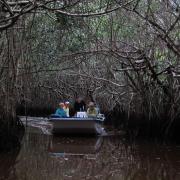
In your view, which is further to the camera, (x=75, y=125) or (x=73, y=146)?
(x=75, y=125)

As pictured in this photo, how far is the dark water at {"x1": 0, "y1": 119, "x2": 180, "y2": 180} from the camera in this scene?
7992 millimetres

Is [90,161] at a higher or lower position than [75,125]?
lower

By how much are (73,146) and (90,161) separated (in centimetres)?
258

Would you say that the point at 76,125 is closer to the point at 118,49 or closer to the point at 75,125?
Answer: the point at 75,125

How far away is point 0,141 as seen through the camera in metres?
10.4

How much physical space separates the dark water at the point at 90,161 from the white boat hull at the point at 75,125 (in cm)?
83

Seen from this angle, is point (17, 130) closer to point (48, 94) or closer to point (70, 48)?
point (70, 48)

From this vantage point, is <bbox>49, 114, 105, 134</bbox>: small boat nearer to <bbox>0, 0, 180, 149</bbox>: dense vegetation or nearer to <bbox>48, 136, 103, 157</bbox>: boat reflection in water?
<bbox>48, 136, 103, 157</bbox>: boat reflection in water

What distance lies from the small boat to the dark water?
838mm

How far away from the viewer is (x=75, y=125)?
14.6 metres

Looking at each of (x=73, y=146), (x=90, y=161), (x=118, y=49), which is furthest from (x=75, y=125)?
(x=90, y=161)

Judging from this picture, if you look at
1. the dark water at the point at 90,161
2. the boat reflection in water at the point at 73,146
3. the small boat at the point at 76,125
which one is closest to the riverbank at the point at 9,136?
the dark water at the point at 90,161

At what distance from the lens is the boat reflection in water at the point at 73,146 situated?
10.9 m

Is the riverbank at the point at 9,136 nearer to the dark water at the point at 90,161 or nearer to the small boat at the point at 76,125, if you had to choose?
the dark water at the point at 90,161
